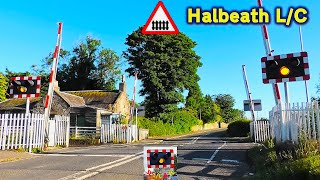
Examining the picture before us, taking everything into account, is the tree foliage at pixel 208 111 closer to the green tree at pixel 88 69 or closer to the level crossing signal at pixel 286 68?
the green tree at pixel 88 69

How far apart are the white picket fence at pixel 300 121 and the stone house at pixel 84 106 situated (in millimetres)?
27980

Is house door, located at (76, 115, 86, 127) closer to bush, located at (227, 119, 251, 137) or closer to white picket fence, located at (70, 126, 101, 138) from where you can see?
white picket fence, located at (70, 126, 101, 138)

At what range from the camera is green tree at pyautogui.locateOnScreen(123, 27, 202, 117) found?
52812 millimetres

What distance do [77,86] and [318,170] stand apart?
63.6 metres

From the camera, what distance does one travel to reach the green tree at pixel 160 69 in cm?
5281

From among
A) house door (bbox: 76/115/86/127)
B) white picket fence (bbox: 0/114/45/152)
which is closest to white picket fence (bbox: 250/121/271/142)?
white picket fence (bbox: 0/114/45/152)

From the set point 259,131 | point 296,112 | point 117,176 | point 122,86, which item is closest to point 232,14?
point 296,112

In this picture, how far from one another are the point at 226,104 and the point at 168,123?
6220 cm

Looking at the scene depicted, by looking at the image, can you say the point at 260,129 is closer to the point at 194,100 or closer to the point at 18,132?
the point at 18,132

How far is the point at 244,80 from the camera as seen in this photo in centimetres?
2927

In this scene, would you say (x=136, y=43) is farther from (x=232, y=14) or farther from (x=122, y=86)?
(x=232, y=14)

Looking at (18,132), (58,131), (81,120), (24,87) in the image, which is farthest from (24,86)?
(81,120)

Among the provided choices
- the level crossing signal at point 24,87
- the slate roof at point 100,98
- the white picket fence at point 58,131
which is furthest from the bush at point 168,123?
the level crossing signal at point 24,87

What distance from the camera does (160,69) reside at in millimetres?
53469
